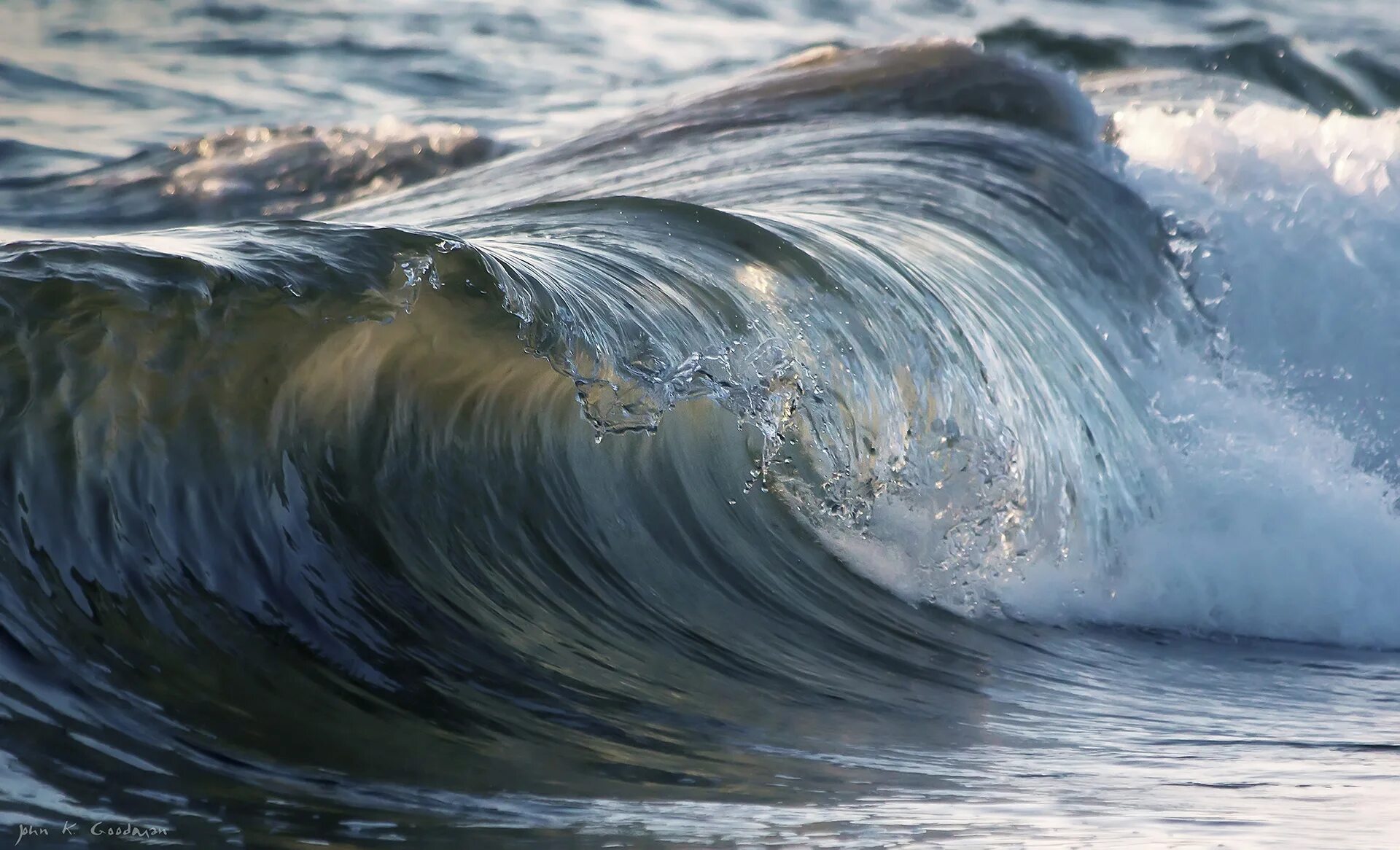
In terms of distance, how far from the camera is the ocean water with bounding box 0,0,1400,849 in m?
2.54

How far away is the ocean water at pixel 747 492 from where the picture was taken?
254 centimetres

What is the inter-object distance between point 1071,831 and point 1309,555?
289 cm

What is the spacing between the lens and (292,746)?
254cm
